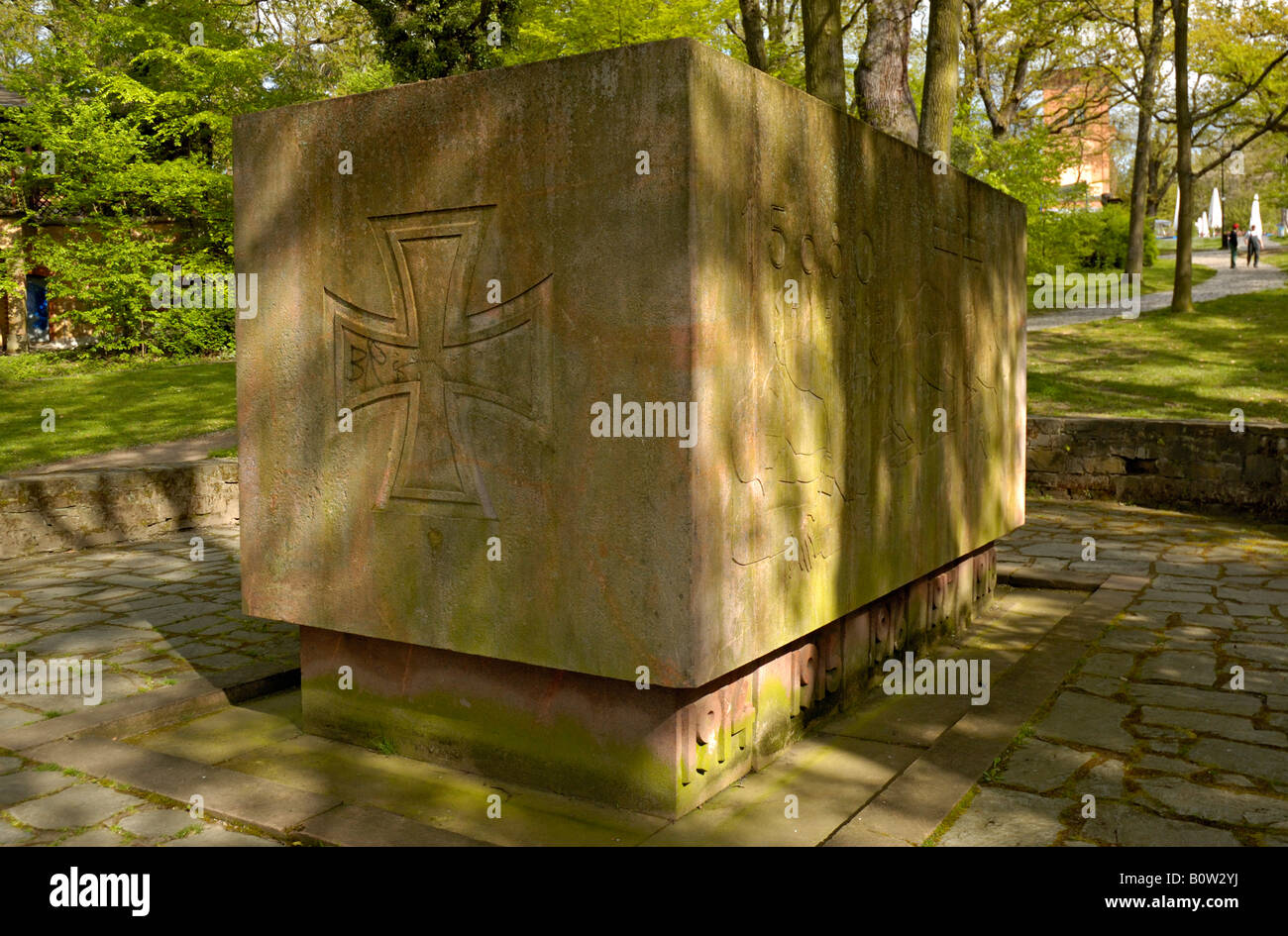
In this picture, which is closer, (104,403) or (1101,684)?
(1101,684)

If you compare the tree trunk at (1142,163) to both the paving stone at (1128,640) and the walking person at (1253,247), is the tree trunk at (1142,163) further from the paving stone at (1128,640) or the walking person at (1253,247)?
the paving stone at (1128,640)

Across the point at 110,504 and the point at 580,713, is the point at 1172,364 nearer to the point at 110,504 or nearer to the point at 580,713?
the point at 110,504

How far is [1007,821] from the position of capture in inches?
135

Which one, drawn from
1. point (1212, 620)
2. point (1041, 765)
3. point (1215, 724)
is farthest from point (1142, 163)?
point (1041, 765)

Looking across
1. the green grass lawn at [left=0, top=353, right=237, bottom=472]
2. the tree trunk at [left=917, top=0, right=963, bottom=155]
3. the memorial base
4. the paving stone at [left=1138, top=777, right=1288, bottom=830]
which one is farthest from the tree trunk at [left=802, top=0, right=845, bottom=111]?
the green grass lawn at [left=0, top=353, right=237, bottom=472]

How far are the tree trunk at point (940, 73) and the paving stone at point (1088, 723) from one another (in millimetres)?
5918

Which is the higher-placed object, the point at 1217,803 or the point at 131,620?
the point at 131,620

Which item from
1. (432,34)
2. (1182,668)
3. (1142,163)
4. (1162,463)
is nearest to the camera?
(1182,668)

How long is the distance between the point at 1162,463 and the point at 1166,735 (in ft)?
22.3

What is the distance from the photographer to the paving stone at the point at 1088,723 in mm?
4180

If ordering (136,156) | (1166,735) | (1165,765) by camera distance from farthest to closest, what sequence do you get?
(136,156), (1166,735), (1165,765)

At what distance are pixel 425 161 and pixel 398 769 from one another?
2191mm

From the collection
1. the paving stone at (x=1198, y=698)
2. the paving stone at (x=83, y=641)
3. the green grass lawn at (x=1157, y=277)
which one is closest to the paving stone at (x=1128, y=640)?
the paving stone at (x=1198, y=698)

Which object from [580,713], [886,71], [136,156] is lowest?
[580,713]
